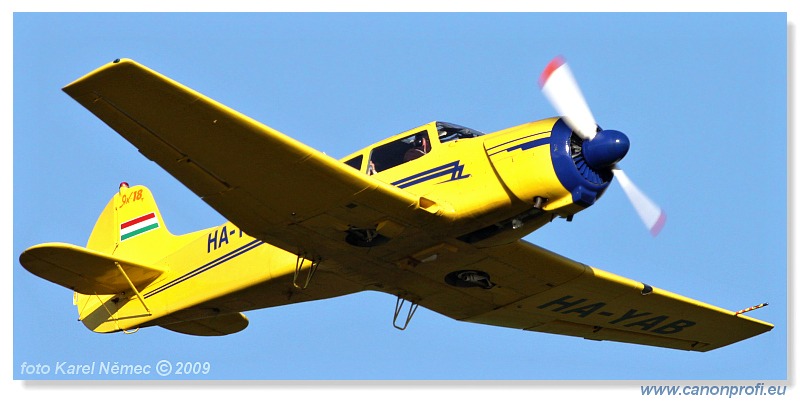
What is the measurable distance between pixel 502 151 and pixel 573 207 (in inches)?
43.0

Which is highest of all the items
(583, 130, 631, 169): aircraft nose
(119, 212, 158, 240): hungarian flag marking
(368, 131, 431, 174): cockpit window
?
(119, 212, 158, 240): hungarian flag marking

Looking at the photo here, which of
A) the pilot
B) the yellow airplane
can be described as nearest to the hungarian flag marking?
the yellow airplane

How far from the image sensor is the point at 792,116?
19672 mm

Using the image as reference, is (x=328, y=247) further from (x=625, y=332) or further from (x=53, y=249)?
(x=625, y=332)

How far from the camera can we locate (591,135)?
48.7 feet

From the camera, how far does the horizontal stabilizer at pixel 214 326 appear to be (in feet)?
66.4

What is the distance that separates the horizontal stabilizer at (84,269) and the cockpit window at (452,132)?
18.1ft

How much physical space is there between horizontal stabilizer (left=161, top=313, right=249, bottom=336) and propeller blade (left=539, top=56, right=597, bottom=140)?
24.3 feet

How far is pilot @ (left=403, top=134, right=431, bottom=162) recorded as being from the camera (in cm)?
1595

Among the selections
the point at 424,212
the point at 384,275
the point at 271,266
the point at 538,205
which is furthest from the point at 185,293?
the point at 538,205

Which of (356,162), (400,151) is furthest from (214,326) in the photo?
(400,151)

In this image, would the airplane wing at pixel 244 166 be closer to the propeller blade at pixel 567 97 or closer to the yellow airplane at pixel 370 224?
the yellow airplane at pixel 370 224

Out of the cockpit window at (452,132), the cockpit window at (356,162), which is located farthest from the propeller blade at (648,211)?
the cockpit window at (356,162)

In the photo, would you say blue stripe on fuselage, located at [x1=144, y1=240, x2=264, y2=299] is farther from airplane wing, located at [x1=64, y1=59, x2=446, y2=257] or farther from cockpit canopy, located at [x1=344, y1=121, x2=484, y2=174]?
cockpit canopy, located at [x1=344, y1=121, x2=484, y2=174]
